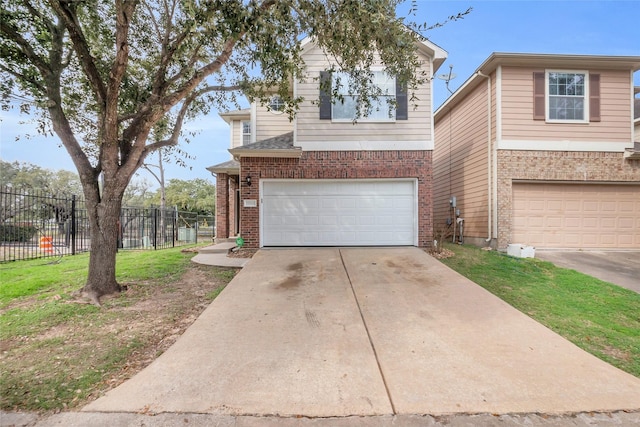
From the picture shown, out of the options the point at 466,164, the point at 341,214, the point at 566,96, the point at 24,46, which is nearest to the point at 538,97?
the point at 566,96

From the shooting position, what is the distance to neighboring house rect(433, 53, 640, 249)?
9195 mm

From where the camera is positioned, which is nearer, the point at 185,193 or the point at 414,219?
the point at 414,219

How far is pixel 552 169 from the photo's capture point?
920 centimetres

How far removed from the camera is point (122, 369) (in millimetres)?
3203

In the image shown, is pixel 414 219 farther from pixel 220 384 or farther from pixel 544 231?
pixel 220 384

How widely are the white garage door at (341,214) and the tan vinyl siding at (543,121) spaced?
12.0 ft

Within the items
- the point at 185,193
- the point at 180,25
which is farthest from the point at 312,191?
the point at 185,193

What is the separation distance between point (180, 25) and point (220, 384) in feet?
20.9

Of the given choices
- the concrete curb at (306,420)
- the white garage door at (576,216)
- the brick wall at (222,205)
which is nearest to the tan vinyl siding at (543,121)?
the white garage door at (576,216)

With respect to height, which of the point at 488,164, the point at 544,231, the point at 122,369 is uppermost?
the point at 488,164

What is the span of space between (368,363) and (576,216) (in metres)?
9.50

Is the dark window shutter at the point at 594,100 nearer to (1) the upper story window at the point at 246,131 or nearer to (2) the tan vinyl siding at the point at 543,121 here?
(2) the tan vinyl siding at the point at 543,121

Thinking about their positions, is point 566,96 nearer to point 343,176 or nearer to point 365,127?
point 365,127

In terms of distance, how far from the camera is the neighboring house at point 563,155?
9195 mm
